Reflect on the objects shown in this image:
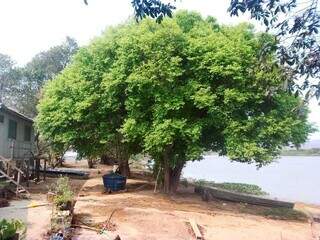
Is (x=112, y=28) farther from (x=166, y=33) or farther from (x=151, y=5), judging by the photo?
(x=151, y=5)

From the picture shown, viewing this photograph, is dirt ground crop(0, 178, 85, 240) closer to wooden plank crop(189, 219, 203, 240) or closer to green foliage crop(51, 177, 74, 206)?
green foliage crop(51, 177, 74, 206)

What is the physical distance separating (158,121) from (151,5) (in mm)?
14889

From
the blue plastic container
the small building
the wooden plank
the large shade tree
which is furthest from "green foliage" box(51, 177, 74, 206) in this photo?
the small building

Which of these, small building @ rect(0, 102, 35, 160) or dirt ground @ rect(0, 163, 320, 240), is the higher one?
small building @ rect(0, 102, 35, 160)

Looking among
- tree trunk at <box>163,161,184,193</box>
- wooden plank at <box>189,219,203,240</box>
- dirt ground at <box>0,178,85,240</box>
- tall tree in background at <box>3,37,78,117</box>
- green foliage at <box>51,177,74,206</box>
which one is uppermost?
tall tree in background at <box>3,37,78,117</box>

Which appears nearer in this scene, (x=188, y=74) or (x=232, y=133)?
(x=232, y=133)

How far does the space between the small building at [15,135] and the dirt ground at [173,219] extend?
4410 millimetres

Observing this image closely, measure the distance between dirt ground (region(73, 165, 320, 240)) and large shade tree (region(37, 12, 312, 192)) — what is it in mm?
2250

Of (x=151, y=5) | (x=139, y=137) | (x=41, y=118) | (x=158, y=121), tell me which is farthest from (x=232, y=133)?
(x=151, y=5)

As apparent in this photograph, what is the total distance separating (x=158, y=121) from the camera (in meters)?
19.7

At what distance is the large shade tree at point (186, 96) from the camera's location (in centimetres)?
1906

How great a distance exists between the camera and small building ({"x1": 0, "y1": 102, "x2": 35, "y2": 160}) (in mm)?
22425

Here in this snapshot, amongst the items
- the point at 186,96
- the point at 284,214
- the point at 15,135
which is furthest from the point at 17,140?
the point at 284,214

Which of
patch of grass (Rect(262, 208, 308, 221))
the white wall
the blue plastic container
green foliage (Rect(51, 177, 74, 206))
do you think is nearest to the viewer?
green foliage (Rect(51, 177, 74, 206))
